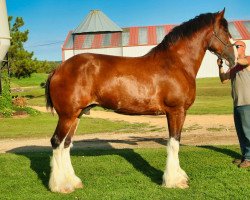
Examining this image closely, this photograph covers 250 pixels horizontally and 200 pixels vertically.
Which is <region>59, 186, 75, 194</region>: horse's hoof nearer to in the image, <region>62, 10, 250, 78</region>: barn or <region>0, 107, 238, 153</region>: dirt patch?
<region>0, 107, 238, 153</region>: dirt patch

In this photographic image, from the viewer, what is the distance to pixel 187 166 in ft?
23.8

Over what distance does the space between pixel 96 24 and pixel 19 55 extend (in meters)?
25.0

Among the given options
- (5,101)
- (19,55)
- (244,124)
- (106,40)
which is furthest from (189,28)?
(106,40)

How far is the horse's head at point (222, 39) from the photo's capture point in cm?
611

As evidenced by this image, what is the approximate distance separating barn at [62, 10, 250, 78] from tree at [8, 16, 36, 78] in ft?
62.8

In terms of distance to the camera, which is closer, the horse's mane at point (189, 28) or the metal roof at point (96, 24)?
the horse's mane at point (189, 28)

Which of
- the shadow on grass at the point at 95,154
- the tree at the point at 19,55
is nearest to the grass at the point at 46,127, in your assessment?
the shadow on grass at the point at 95,154

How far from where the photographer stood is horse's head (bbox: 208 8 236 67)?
611cm

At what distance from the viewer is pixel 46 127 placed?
15305 millimetres

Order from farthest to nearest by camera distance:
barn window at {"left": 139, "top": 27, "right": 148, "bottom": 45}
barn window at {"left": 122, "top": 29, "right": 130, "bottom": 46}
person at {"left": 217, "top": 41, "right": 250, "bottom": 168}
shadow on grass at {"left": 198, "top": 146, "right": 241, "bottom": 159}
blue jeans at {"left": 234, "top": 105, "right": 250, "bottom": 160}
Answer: barn window at {"left": 139, "top": 27, "right": 148, "bottom": 45}
barn window at {"left": 122, "top": 29, "right": 130, "bottom": 46}
shadow on grass at {"left": 198, "top": 146, "right": 241, "bottom": 159}
blue jeans at {"left": 234, "top": 105, "right": 250, "bottom": 160}
person at {"left": 217, "top": 41, "right": 250, "bottom": 168}

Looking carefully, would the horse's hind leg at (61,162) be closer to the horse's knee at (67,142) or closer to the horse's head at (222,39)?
the horse's knee at (67,142)

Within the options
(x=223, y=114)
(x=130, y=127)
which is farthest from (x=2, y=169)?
(x=223, y=114)

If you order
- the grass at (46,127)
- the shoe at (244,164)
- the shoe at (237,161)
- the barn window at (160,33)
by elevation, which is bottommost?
the grass at (46,127)

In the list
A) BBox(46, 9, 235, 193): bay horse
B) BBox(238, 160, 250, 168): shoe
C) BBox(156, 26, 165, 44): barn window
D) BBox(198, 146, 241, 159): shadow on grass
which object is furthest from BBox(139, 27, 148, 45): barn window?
BBox(46, 9, 235, 193): bay horse
